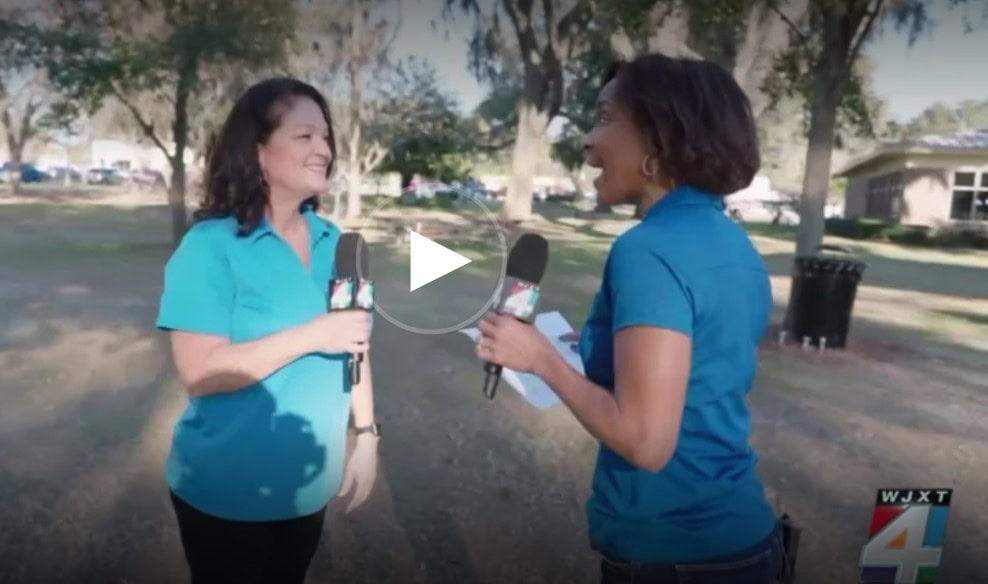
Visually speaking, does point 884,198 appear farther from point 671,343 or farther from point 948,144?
point 671,343

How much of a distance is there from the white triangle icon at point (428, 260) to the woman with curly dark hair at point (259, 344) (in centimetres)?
33

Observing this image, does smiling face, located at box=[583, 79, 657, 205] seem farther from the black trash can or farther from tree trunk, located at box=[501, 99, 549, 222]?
the black trash can

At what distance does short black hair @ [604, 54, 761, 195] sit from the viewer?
1093 millimetres

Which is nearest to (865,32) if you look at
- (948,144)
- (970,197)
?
(948,144)

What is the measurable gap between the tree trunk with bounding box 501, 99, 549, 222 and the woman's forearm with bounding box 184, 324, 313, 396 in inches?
56.7

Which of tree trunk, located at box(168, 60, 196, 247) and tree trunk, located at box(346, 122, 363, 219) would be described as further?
tree trunk, located at box(168, 60, 196, 247)

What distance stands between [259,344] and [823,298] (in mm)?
5001

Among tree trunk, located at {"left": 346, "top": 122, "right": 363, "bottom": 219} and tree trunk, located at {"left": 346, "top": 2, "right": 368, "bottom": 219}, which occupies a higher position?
tree trunk, located at {"left": 346, "top": 2, "right": 368, "bottom": 219}

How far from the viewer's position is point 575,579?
110 inches

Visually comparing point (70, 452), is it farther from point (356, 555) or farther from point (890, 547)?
point (890, 547)

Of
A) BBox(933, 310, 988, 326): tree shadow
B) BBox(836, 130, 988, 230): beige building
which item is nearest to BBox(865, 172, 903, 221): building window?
BBox(836, 130, 988, 230): beige building

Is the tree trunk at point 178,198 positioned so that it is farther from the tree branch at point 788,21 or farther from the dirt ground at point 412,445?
the tree branch at point 788,21

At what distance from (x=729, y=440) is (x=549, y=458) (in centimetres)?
255
